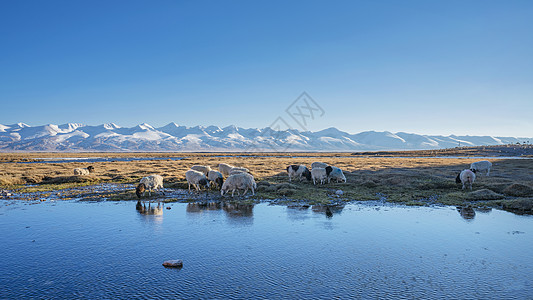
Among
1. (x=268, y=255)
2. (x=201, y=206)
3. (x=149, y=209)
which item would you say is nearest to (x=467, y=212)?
(x=268, y=255)

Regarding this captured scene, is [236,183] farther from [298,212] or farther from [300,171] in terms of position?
[300,171]

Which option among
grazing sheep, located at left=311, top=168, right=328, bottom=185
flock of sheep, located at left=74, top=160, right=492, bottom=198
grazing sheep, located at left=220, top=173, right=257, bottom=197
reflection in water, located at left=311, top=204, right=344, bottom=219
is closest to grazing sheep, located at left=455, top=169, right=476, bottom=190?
flock of sheep, located at left=74, top=160, right=492, bottom=198

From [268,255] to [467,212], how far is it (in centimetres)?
1174

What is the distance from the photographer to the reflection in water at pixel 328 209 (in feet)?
52.4

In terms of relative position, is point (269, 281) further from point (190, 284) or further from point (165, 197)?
point (165, 197)

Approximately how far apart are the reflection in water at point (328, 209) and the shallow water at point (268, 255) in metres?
0.30

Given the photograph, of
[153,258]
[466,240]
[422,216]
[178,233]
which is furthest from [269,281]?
[422,216]

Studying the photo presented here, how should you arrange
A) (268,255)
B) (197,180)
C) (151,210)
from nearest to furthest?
(268,255) → (151,210) → (197,180)

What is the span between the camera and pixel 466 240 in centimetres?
1117

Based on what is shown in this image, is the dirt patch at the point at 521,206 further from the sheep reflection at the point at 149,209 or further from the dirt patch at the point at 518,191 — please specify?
the sheep reflection at the point at 149,209

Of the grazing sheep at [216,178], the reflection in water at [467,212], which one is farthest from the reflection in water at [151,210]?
the reflection in water at [467,212]

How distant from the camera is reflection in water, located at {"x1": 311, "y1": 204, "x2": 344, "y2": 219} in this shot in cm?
1597

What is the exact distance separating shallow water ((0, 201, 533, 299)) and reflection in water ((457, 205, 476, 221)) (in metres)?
0.23

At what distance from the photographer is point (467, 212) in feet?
52.0
